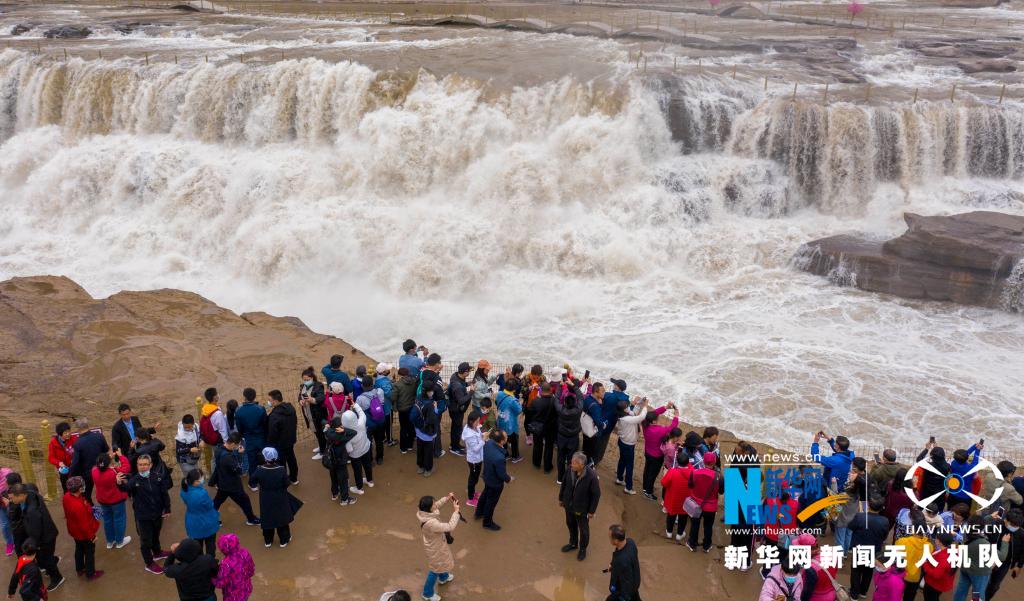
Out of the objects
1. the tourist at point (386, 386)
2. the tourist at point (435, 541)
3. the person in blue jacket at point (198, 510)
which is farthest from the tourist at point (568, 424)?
the person in blue jacket at point (198, 510)

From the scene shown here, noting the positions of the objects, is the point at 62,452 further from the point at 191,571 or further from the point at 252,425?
the point at 191,571

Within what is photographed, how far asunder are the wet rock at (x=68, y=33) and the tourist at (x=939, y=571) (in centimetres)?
3364

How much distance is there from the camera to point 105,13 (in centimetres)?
3703

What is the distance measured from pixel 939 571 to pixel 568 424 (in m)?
3.44

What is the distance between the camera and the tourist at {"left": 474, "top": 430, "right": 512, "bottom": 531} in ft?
22.9

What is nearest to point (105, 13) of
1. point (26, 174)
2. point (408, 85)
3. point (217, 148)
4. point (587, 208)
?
point (26, 174)

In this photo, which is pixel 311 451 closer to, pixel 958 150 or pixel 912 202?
pixel 912 202

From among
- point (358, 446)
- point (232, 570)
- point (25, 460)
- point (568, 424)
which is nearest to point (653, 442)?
point (568, 424)

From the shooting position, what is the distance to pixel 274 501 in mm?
6707

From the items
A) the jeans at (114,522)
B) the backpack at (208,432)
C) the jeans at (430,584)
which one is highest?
the backpack at (208,432)

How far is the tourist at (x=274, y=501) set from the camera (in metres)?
6.55

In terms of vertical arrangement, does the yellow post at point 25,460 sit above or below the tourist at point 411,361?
below

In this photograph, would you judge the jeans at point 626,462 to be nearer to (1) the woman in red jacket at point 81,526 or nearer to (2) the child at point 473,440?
(2) the child at point 473,440

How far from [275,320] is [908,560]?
11392 millimetres
